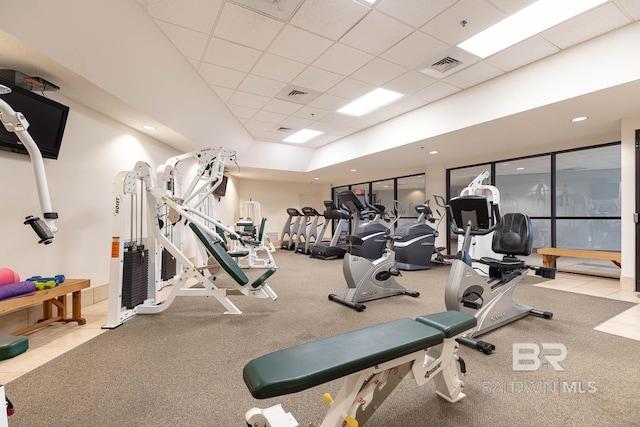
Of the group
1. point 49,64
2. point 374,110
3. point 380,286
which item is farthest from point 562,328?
point 49,64

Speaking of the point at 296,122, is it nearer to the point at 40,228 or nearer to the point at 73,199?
the point at 73,199

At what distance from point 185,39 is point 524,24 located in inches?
149

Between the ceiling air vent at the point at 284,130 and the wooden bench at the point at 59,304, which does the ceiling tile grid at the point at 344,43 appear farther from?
the wooden bench at the point at 59,304

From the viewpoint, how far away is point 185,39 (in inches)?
132

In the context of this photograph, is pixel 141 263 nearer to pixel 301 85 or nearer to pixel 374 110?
pixel 301 85

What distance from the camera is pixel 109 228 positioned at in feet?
13.3

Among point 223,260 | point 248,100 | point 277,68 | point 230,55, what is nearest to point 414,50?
point 277,68

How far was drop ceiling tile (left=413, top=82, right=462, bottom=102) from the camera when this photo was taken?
451 cm

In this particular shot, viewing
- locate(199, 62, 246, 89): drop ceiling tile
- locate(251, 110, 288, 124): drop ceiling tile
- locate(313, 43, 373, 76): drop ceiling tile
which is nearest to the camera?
locate(313, 43, 373, 76): drop ceiling tile

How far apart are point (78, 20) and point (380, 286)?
4.15 meters

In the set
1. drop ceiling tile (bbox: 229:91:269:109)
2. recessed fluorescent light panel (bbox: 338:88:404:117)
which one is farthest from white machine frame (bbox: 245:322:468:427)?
drop ceiling tile (bbox: 229:91:269:109)

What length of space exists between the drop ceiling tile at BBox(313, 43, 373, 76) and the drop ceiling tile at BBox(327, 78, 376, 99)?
34 centimetres

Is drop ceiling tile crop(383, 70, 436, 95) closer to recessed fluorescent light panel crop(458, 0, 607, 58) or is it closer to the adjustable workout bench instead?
recessed fluorescent light panel crop(458, 0, 607, 58)

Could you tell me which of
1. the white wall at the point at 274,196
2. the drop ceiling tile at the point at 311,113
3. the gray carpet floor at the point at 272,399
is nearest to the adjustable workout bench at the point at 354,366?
the gray carpet floor at the point at 272,399
